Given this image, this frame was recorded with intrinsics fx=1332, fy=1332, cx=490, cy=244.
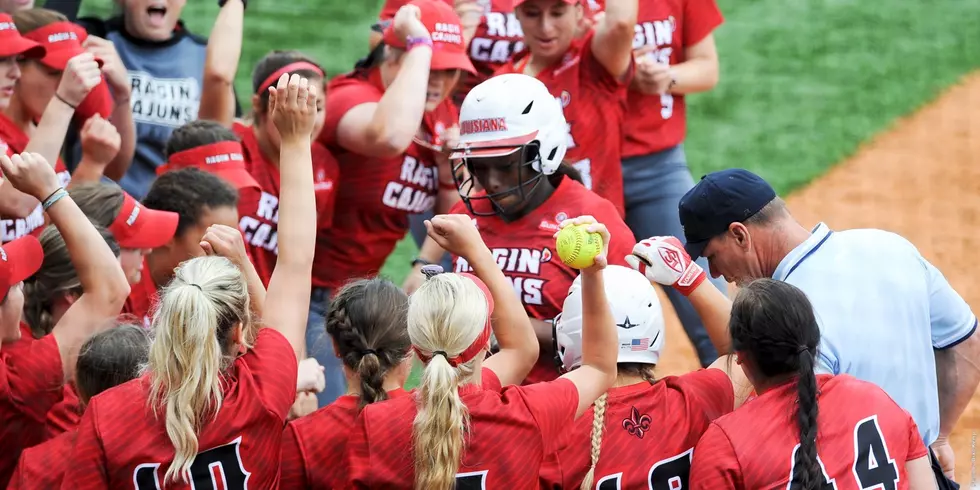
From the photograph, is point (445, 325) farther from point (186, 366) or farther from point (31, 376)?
point (31, 376)

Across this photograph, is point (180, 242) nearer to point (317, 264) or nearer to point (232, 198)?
point (232, 198)

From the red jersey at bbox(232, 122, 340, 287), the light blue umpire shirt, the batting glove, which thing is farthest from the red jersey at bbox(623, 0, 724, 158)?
the light blue umpire shirt

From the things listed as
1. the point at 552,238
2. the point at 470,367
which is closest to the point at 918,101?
the point at 552,238

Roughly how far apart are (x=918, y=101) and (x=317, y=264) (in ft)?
21.1

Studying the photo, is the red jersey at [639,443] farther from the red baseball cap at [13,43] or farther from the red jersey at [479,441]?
the red baseball cap at [13,43]

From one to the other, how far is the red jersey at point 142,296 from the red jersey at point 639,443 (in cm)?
Answer: 179

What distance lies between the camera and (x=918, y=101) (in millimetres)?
10547

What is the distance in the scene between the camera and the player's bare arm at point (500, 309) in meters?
3.64

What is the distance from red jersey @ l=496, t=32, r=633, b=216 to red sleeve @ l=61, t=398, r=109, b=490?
9.37 ft

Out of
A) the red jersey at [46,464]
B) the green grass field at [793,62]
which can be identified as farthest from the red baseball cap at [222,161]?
the green grass field at [793,62]

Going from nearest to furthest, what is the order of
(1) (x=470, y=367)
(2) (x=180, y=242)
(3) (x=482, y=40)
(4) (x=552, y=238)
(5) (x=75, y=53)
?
1. (1) (x=470, y=367)
2. (4) (x=552, y=238)
3. (2) (x=180, y=242)
4. (5) (x=75, y=53)
5. (3) (x=482, y=40)

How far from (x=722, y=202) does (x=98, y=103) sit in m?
2.87

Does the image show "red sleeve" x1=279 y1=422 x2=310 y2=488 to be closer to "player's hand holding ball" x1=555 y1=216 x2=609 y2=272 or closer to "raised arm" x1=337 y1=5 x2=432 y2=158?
"player's hand holding ball" x1=555 y1=216 x2=609 y2=272

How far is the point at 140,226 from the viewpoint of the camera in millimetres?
4469
